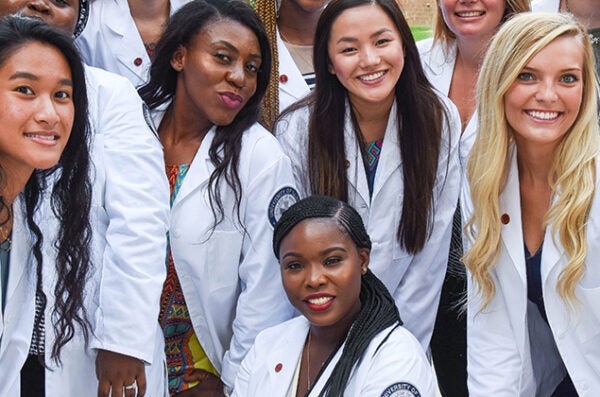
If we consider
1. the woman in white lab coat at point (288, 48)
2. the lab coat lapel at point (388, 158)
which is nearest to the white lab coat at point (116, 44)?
the woman in white lab coat at point (288, 48)

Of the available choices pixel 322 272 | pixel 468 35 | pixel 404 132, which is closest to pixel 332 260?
pixel 322 272

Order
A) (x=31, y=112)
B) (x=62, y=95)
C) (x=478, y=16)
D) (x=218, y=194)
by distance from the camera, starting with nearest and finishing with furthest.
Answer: (x=31, y=112)
(x=62, y=95)
(x=218, y=194)
(x=478, y=16)

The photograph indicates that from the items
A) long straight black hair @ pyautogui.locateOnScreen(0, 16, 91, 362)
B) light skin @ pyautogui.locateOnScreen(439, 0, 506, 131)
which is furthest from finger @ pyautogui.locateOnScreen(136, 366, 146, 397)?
light skin @ pyautogui.locateOnScreen(439, 0, 506, 131)

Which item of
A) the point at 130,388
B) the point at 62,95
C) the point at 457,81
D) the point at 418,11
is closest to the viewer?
the point at 62,95

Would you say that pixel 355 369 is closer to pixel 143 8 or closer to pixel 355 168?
pixel 355 168

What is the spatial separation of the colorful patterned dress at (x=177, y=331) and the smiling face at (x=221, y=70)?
240 millimetres

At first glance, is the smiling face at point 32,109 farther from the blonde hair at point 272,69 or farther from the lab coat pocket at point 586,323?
the lab coat pocket at point 586,323

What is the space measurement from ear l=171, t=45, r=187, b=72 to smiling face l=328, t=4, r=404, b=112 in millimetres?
566

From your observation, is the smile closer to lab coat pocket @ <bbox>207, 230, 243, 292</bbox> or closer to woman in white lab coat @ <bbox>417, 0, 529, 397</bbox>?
woman in white lab coat @ <bbox>417, 0, 529, 397</bbox>

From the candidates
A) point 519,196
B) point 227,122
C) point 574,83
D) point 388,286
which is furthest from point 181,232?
point 574,83

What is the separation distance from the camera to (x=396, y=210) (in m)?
3.79

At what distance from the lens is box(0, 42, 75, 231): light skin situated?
109 inches

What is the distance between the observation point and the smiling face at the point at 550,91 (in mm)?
3207

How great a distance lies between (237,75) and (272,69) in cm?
62
